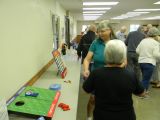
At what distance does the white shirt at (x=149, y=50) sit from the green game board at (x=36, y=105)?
91.9 inches

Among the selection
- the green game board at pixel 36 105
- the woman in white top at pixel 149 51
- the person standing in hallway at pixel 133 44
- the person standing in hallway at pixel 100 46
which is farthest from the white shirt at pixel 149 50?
the green game board at pixel 36 105

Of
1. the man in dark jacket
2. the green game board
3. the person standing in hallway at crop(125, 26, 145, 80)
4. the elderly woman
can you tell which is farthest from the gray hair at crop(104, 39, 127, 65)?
the person standing in hallway at crop(125, 26, 145, 80)

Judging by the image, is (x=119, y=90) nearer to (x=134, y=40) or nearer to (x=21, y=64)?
(x=21, y=64)

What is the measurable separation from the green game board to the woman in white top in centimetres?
234

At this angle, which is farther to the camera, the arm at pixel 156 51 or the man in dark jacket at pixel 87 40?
the man in dark jacket at pixel 87 40

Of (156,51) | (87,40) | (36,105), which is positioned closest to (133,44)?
(156,51)

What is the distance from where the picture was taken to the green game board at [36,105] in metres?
1.42

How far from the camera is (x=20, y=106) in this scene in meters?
1.50

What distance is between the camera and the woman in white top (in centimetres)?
345

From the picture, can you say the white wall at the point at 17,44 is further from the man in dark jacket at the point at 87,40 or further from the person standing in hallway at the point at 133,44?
the person standing in hallway at the point at 133,44

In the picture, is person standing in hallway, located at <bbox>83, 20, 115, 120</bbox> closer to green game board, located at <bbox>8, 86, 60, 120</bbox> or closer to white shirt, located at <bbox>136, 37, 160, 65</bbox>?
green game board, located at <bbox>8, 86, 60, 120</bbox>

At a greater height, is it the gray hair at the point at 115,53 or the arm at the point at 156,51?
the gray hair at the point at 115,53

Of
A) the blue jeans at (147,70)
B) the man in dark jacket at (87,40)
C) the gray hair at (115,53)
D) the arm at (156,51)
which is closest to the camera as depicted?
the gray hair at (115,53)

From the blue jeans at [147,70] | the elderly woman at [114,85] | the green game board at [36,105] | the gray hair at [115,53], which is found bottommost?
the blue jeans at [147,70]
